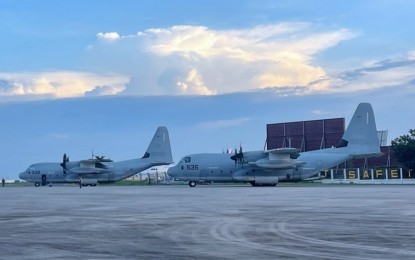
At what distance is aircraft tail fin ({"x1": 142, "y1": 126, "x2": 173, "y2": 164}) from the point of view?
289 feet

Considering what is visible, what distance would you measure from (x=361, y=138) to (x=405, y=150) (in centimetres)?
2408

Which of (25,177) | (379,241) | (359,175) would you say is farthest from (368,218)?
(25,177)

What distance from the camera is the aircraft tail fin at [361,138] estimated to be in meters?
70.8

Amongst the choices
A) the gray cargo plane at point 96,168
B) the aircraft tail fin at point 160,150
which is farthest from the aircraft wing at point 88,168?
the aircraft tail fin at point 160,150

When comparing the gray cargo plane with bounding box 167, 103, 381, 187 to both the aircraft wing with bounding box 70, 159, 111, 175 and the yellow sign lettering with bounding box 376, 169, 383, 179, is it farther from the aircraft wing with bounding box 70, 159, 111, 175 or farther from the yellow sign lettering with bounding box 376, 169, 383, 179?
the aircraft wing with bounding box 70, 159, 111, 175

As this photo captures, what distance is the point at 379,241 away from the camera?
12781 millimetres

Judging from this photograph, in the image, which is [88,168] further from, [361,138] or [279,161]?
[361,138]

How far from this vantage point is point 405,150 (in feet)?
302

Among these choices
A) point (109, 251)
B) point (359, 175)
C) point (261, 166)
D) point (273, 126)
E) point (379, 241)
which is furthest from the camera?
point (273, 126)

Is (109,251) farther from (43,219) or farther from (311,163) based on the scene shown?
(311,163)

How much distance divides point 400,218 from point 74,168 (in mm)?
69305

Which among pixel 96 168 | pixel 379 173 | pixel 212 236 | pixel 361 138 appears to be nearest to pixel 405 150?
pixel 379 173

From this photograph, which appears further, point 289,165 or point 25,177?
point 25,177

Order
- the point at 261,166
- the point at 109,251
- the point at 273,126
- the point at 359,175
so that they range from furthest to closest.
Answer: the point at 273,126 → the point at 359,175 → the point at 261,166 → the point at 109,251
